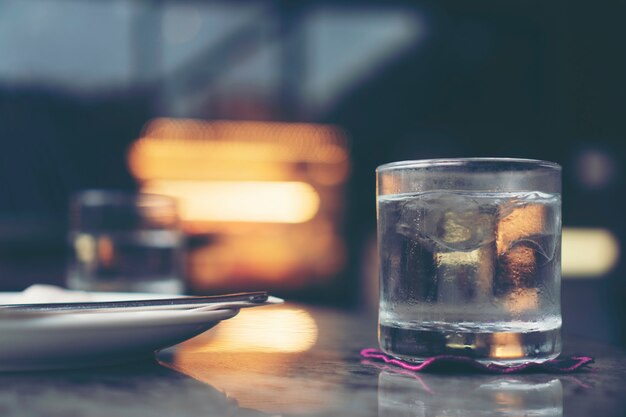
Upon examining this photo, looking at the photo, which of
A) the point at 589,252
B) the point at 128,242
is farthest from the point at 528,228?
the point at 589,252

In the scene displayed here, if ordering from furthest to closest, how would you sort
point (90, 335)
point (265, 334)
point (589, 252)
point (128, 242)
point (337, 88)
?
point (337, 88) → point (589, 252) → point (128, 242) → point (265, 334) → point (90, 335)

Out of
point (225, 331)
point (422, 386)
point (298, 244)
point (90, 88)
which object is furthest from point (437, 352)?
point (90, 88)

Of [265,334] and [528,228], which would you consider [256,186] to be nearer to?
[265,334]

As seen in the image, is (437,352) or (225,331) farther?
(225,331)

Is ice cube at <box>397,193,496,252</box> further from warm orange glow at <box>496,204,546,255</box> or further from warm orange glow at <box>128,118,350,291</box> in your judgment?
warm orange glow at <box>128,118,350,291</box>

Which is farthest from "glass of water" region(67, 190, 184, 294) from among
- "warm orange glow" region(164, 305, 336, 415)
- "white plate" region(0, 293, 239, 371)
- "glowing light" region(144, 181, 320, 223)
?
"glowing light" region(144, 181, 320, 223)

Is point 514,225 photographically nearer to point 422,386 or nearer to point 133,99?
point 422,386
